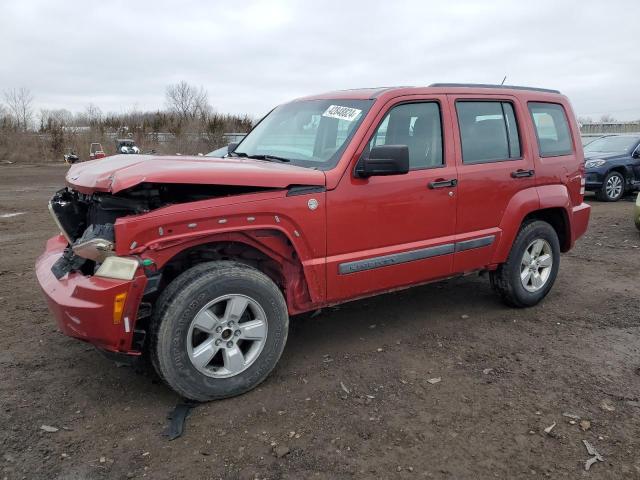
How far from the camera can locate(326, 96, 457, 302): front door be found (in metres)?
3.62

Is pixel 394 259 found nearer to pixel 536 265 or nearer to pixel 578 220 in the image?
pixel 536 265

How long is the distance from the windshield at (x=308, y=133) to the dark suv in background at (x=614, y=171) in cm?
1058

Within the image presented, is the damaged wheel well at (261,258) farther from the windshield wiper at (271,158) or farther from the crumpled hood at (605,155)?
the crumpled hood at (605,155)

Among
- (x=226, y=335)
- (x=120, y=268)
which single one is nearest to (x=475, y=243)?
(x=226, y=335)

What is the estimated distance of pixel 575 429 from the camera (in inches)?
117

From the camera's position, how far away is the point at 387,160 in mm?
3426

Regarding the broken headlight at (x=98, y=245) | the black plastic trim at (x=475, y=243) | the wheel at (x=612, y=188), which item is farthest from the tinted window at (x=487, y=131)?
the wheel at (x=612, y=188)

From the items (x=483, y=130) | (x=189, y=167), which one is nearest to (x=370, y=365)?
(x=189, y=167)

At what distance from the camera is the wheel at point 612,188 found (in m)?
12.7

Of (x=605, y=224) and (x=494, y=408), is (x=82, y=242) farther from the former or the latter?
(x=605, y=224)

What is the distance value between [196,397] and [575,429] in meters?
2.22

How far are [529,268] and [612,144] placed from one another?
10825 millimetres

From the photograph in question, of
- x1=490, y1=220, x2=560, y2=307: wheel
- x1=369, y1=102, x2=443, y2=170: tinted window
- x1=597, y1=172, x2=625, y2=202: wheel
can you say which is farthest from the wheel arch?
x1=597, y1=172, x2=625, y2=202: wheel

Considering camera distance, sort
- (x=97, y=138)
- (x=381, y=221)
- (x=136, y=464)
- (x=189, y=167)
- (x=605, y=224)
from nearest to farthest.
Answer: (x=136, y=464) → (x=189, y=167) → (x=381, y=221) → (x=605, y=224) → (x=97, y=138)
